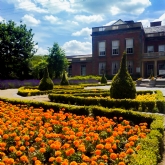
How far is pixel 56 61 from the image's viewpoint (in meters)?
32.1

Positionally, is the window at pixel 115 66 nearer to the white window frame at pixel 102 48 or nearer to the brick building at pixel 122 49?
the brick building at pixel 122 49

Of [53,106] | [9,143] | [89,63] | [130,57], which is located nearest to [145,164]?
[9,143]

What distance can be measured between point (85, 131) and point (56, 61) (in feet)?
91.3

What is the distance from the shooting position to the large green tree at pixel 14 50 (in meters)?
29.5

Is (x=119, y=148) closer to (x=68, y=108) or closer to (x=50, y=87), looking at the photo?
(x=68, y=108)

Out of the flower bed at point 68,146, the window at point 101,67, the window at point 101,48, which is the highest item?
the window at point 101,48

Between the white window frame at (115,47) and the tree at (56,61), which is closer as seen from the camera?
the tree at (56,61)

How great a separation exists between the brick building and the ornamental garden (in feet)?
85.0

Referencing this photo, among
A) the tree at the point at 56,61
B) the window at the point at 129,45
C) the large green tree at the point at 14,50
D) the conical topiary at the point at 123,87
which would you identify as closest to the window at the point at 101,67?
the window at the point at 129,45

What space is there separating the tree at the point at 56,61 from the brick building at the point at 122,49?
1037 centimetres

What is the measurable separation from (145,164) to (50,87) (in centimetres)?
1648

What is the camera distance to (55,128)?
215 inches

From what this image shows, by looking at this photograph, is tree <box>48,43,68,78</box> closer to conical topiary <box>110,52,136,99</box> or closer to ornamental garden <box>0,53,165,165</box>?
ornamental garden <box>0,53,165,165</box>

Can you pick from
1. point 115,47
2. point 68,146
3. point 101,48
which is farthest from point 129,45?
point 68,146
